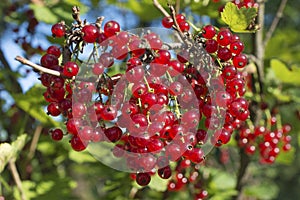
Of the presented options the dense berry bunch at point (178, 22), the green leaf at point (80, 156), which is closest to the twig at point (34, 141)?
the green leaf at point (80, 156)

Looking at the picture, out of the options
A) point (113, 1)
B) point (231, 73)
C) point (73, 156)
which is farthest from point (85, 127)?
point (113, 1)

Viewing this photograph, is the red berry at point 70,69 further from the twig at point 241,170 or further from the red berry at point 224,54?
the twig at point 241,170

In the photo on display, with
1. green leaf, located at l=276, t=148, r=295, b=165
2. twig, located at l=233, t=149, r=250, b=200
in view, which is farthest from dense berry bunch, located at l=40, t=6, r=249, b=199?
green leaf, located at l=276, t=148, r=295, b=165

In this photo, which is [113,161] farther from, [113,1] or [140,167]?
[113,1]

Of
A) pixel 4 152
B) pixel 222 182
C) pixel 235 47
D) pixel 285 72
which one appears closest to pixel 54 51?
pixel 235 47

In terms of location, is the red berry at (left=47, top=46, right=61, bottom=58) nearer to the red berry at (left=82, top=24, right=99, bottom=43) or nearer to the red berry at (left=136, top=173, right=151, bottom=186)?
the red berry at (left=82, top=24, right=99, bottom=43)
